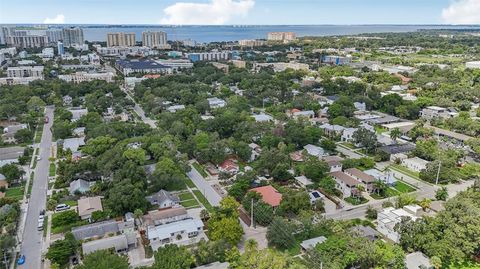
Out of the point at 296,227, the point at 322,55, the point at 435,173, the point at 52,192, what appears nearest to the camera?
the point at 296,227

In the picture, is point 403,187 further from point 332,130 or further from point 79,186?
point 79,186

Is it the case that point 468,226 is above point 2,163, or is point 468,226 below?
above

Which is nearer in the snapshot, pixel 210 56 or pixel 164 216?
pixel 164 216

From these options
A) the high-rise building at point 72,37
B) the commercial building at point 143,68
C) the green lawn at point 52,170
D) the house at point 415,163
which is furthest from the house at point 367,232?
the high-rise building at point 72,37

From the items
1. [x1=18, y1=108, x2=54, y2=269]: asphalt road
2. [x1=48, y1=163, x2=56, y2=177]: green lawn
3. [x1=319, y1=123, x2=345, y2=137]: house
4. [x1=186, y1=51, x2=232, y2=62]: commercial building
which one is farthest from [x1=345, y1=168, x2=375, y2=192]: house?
[x1=186, y1=51, x2=232, y2=62]: commercial building

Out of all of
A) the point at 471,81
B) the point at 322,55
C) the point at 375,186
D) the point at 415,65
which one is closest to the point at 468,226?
the point at 375,186

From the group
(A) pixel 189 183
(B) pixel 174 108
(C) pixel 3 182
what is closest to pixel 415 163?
(A) pixel 189 183

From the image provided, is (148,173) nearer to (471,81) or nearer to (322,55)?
(471,81)
